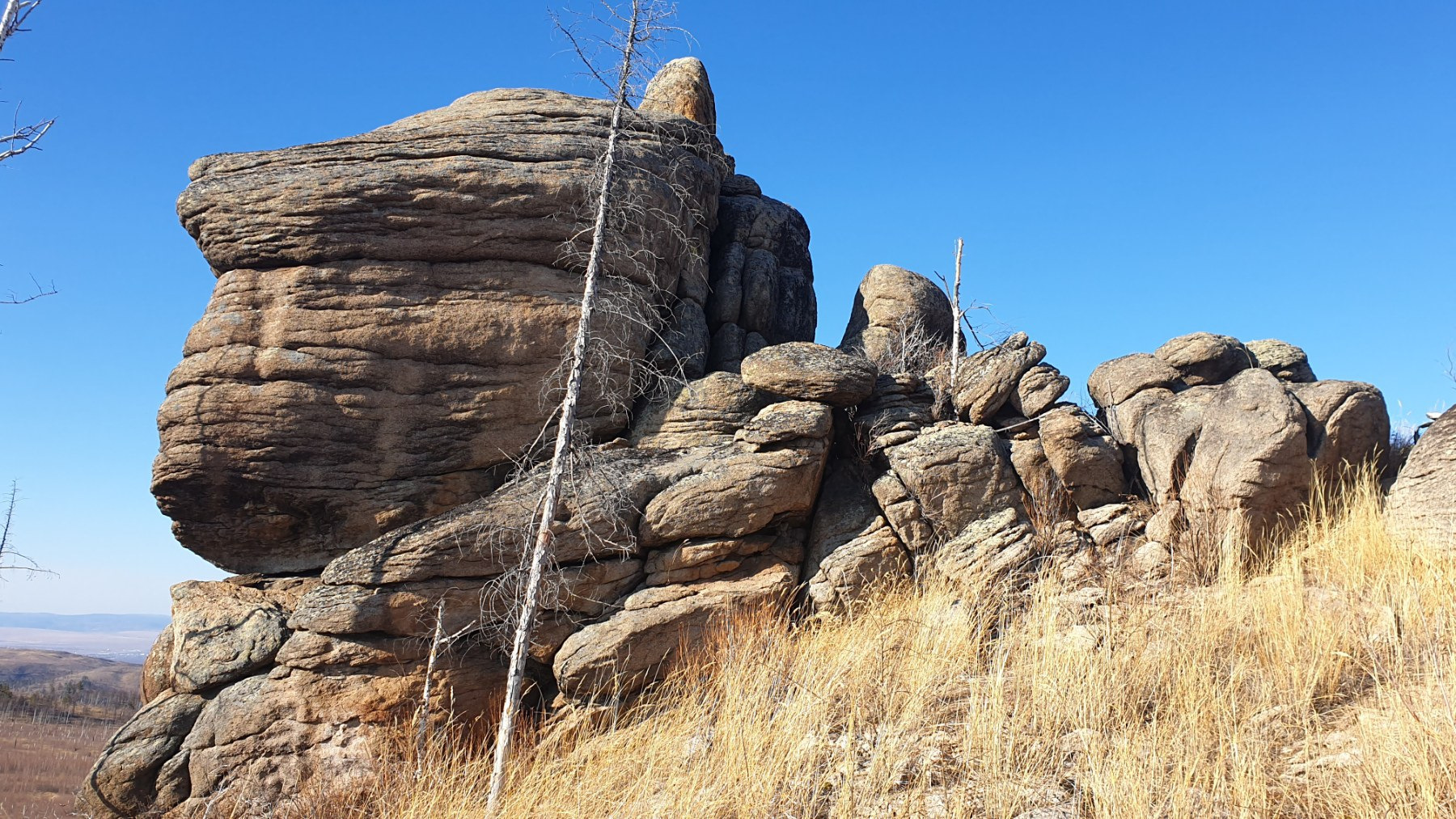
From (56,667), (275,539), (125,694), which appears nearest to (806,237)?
(275,539)

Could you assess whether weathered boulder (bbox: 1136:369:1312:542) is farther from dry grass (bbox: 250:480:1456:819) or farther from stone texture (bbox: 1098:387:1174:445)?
dry grass (bbox: 250:480:1456:819)

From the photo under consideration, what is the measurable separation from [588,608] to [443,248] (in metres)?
6.40

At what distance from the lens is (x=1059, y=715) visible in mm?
8281

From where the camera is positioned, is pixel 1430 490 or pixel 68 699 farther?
pixel 68 699

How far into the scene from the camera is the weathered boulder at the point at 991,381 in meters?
15.1

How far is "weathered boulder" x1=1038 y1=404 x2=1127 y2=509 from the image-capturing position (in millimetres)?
14242

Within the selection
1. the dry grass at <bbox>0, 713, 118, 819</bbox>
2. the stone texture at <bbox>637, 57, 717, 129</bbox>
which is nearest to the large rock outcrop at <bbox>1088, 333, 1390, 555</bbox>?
the stone texture at <bbox>637, 57, 717, 129</bbox>

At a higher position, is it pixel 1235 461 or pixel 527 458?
pixel 527 458

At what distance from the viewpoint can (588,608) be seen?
42.2 feet

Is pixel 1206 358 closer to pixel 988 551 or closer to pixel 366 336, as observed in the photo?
pixel 988 551

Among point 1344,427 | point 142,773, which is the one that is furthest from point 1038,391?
point 142,773

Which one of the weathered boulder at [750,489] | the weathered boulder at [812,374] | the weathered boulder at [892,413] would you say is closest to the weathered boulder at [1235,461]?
the weathered boulder at [892,413]

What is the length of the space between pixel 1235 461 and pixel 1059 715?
661 cm

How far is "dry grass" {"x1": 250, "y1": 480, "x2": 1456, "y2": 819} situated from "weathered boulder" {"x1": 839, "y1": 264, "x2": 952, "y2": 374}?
31.4 feet
